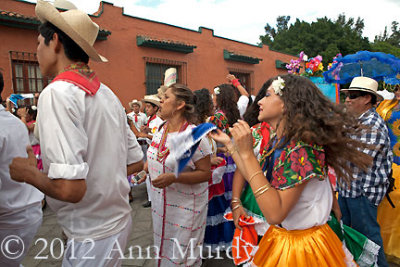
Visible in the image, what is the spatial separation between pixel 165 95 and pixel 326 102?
1.50 meters

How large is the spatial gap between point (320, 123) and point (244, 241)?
1.11 meters

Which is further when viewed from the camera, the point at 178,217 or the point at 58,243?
the point at 58,243

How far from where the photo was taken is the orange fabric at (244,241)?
2.09 m

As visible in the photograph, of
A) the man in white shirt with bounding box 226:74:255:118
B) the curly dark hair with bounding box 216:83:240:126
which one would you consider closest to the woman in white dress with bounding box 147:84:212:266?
the curly dark hair with bounding box 216:83:240:126

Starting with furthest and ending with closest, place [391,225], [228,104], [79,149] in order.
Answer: [228,104]
[391,225]
[79,149]

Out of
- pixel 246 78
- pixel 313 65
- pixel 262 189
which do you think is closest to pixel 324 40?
pixel 246 78

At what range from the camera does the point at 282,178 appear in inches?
58.5

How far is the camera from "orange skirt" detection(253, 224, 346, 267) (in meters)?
1.56

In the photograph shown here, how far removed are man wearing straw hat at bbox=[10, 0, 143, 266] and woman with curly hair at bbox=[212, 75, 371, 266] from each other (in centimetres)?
63

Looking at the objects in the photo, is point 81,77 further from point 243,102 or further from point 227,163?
point 243,102

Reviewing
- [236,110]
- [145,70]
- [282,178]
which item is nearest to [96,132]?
[282,178]

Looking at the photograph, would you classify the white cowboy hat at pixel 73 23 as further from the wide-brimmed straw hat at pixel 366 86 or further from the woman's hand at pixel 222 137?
the wide-brimmed straw hat at pixel 366 86

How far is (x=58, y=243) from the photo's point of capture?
3719 millimetres

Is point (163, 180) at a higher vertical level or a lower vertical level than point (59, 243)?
higher
